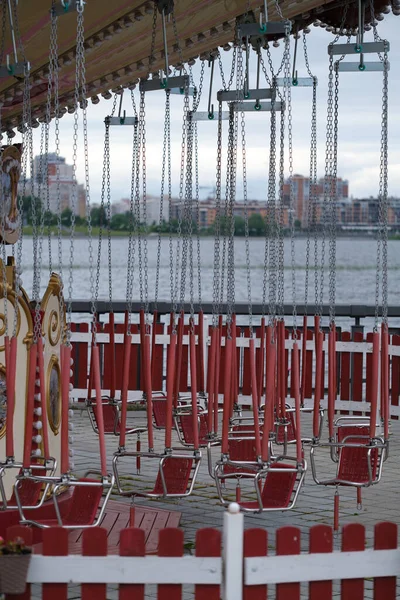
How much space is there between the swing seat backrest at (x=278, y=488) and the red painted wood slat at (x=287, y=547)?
232cm

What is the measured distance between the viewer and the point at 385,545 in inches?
189

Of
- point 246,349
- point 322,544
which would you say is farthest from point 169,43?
point 246,349

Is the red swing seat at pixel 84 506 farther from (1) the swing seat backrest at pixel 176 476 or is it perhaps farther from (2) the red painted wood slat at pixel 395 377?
(2) the red painted wood slat at pixel 395 377

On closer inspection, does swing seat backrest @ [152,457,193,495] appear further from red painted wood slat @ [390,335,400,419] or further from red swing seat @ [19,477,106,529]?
red painted wood slat @ [390,335,400,419]

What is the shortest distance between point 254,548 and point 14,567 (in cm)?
92

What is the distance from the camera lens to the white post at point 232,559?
4.62 meters

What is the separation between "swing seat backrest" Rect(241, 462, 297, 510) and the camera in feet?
23.7

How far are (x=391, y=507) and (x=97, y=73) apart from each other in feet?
12.5

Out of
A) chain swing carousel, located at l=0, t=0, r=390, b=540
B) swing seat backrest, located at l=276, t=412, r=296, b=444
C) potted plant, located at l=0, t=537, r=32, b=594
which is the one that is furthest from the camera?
swing seat backrest, located at l=276, t=412, r=296, b=444

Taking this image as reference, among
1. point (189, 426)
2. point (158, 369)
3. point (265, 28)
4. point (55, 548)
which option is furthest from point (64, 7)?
point (158, 369)

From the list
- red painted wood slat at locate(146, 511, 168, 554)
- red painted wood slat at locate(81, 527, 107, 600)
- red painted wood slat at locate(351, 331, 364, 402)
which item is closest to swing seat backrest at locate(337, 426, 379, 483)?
red painted wood slat at locate(146, 511, 168, 554)

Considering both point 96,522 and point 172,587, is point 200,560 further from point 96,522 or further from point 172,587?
point 96,522

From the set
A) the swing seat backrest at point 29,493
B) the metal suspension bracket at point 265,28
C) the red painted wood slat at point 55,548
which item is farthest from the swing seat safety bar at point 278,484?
the metal suspension bracket at point 265,28

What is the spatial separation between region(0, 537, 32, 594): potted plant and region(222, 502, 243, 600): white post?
2.48ft
